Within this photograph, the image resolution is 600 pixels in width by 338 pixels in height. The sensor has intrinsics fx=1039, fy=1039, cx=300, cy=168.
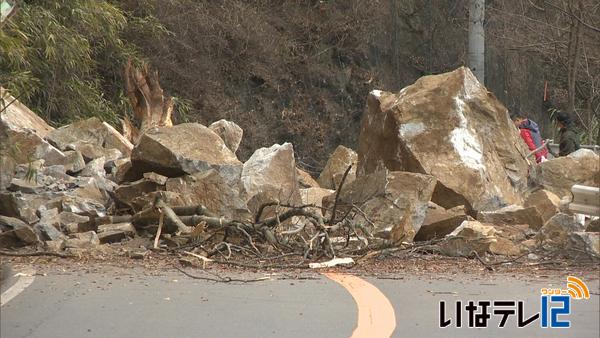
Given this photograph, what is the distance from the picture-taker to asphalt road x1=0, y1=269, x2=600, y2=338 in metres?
5.69

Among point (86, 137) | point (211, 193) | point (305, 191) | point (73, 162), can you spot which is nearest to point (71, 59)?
point (86, 137)

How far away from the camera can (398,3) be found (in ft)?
97.9

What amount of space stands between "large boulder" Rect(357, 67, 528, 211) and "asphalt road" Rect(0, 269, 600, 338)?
4454 mm

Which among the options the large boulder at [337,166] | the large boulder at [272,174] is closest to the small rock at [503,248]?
the large boulder at [272,174]

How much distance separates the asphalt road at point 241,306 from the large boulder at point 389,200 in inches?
78.1

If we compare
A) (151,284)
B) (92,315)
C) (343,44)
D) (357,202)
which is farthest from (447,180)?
(343,44)

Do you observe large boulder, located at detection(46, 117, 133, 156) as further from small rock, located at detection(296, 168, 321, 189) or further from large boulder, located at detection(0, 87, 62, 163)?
small rock, located at detection(296, 168, 321, 189)

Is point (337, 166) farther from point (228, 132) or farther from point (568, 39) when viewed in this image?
point (568, 39)

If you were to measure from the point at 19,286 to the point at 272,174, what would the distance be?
5.31 metres

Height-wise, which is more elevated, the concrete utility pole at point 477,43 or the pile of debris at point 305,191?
the concrete utility pole at point 477,43

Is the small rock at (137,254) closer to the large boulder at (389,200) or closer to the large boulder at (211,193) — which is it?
the large boulder at (211,193)

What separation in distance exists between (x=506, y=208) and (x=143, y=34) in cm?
1393

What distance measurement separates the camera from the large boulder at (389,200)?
32.1 ft

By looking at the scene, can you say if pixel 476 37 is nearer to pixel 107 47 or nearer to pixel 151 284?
pixel 107 47
